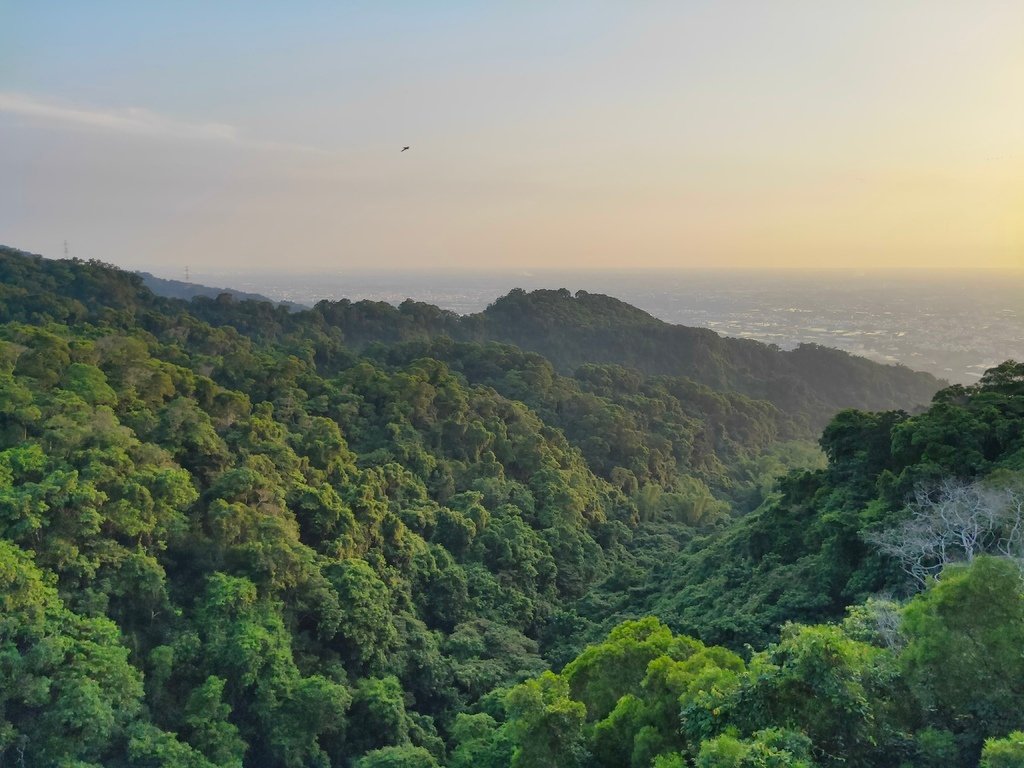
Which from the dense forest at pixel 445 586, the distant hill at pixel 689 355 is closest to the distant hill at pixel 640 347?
the distant hill at pixel 689 355

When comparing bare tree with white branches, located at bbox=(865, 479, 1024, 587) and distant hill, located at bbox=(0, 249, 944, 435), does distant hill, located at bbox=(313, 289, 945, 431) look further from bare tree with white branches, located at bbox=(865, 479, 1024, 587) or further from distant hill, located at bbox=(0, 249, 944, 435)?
bare tree with white branches, located at bbox=(865, 479, 1024, 587)

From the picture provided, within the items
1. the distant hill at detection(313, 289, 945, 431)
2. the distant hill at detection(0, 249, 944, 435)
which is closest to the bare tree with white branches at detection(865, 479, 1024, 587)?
the distant hill at detection(0, 249, 944, 435)

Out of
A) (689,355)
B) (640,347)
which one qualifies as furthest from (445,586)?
(689,355)

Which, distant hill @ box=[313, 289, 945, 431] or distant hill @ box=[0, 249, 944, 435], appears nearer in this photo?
distant hill @ box=[0, 249, 944, 435]

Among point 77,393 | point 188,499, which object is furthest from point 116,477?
point 77,393

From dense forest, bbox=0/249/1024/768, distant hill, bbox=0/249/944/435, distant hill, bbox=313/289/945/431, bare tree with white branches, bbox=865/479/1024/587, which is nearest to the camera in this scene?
dense forest, bbox=0/249/1024/768

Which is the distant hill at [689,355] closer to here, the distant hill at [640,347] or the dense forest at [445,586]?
the distant hill at [640,347]

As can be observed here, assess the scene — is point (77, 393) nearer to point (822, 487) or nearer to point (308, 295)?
point (822, 487)

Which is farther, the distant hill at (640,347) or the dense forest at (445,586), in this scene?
the distant hill at (640,347)

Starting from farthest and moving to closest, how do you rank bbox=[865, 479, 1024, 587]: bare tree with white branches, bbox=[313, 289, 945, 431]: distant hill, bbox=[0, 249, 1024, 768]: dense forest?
bbox=[313, 289, 945, 431]: distant hill → bbox=[865, 479, 1024, 587]: bare tree with white branches → bbox=[0, 249, 1024, 768]: dense forest
